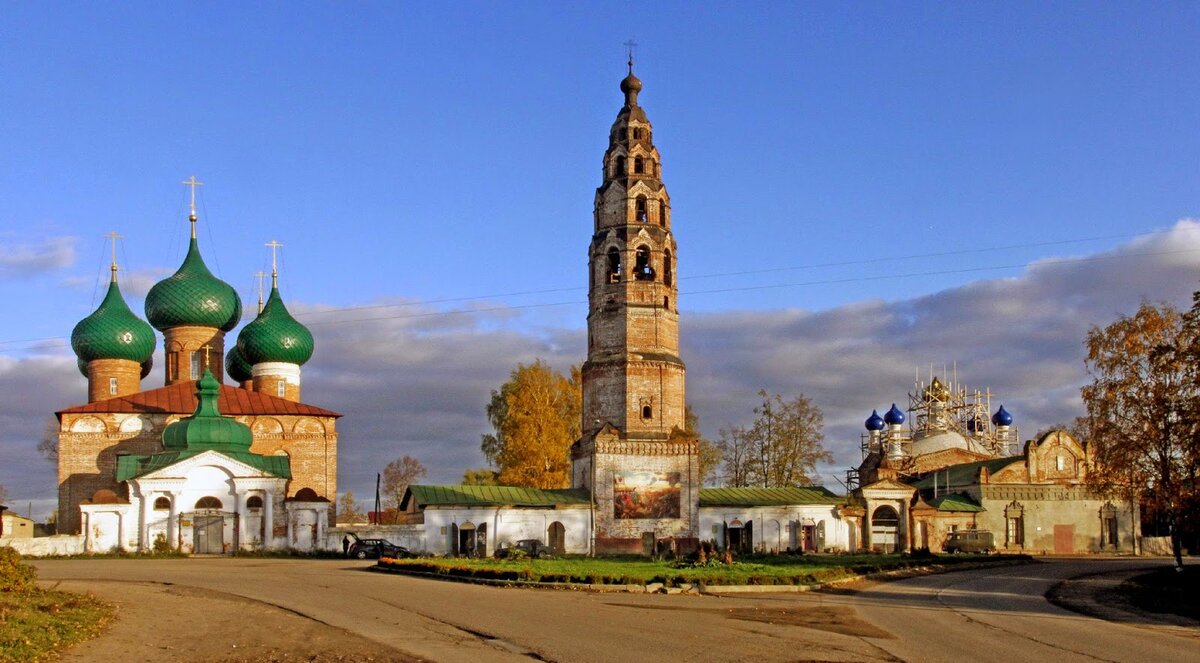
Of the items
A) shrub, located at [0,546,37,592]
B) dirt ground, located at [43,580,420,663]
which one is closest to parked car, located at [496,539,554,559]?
dirt ground, located at [43,580,420,663]

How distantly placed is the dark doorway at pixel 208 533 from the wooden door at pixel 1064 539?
3307 cm

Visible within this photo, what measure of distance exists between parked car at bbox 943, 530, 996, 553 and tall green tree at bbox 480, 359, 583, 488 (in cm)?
1539

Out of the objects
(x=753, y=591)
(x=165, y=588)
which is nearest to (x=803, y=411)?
(x=753, y=591)

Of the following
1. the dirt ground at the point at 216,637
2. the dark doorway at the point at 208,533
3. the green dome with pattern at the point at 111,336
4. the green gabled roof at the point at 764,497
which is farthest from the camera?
the green dome with pattern at the point at 111,336

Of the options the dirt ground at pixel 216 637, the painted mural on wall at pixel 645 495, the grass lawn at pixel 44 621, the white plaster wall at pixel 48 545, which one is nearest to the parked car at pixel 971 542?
the painted mural on wall at pixel 645 495

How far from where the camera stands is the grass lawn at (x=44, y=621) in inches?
555

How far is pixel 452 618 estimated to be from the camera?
18672mm

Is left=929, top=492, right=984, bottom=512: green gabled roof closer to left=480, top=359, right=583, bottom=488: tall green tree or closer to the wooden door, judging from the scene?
the wooden door

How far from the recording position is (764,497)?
45.5 meters

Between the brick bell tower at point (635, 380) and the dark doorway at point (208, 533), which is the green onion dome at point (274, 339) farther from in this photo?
the brick bell tower at point (635, 380)

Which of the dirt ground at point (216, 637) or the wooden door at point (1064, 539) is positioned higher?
the dirt ground at point (216, 637)

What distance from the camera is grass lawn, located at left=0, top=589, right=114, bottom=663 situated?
555 inches

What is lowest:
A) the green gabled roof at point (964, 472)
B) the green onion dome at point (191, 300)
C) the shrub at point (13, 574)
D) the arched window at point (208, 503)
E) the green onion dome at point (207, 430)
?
the shrub at point (13, 574)

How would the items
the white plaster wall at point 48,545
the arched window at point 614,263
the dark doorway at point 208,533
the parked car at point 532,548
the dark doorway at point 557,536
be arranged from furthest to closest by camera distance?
the arched window at point 614,263 → the dark doorway at point 557,536 → the dark doorway at point 208,533 → the parked car at point 532,548 → the white plaster wall at point 48,545
